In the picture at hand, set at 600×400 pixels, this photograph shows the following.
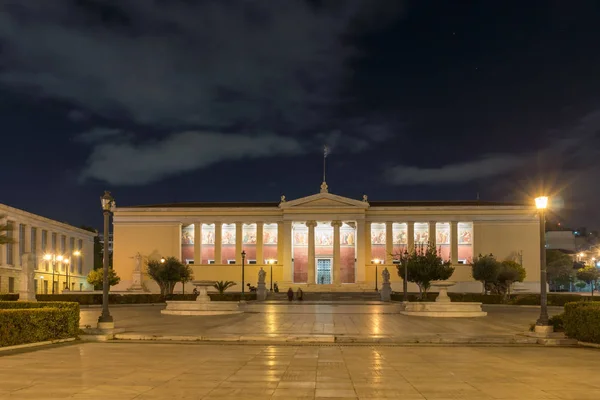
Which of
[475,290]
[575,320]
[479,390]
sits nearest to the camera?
[479,390]

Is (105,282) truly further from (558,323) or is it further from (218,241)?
(218,241)

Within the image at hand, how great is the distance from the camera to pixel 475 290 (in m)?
79.5

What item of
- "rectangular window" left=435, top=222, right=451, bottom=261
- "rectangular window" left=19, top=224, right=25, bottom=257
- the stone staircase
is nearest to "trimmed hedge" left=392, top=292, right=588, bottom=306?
the stone staircase

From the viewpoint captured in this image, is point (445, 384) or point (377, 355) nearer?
point (445, 384)

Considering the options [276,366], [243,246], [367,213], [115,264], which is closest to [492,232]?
[367,213]

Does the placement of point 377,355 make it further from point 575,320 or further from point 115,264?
point 115,264

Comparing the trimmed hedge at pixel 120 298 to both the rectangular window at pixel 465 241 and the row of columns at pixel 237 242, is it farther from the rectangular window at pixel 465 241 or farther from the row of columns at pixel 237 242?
the rectangular window at pixel 465 241

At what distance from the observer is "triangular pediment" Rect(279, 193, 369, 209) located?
8156 centimetres

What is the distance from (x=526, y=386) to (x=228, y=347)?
919 cm

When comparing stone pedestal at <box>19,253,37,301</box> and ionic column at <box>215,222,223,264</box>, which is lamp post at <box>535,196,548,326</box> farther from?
ionic column at <box>215,222,223,264</box>

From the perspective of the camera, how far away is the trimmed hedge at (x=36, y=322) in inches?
645

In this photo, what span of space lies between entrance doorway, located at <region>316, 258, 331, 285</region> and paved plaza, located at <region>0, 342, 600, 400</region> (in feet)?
215

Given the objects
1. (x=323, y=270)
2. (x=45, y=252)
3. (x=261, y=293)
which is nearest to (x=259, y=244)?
(x=323, y=270)

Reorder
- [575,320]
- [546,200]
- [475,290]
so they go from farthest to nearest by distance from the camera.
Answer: [475,290], [546,200], [575,320]
